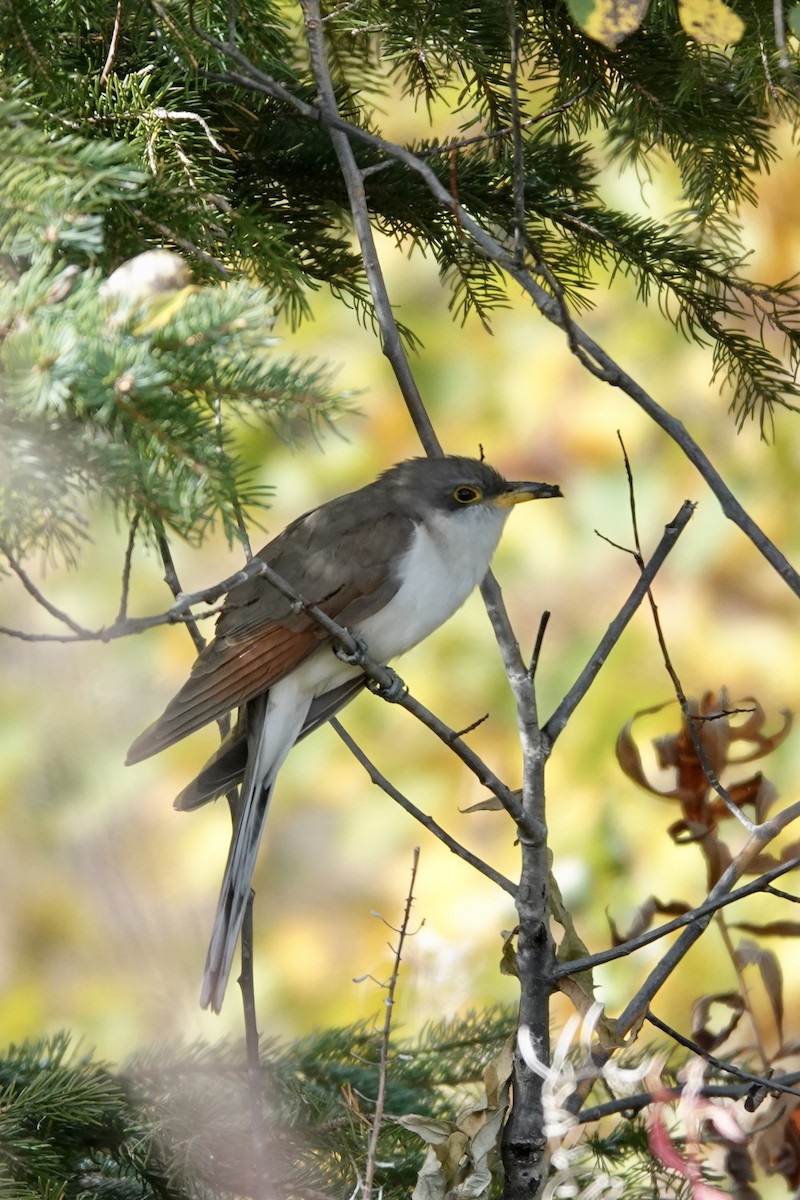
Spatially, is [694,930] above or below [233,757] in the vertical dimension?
below

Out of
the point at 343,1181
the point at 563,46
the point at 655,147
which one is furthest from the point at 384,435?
the point at 343,1181

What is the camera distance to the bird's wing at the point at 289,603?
5.41 feet

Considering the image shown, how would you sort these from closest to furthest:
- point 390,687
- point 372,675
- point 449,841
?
1. point 449,841
2. point 372,675
3. point 390,687

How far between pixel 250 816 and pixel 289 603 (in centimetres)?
31

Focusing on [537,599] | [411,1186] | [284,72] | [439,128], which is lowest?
[411,1186]

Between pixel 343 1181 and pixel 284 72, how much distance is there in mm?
1261

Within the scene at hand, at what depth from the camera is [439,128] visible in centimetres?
340

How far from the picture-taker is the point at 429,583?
1871 millimetres

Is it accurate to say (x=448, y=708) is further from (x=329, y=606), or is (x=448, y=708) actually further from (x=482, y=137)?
(x=482, y=137)

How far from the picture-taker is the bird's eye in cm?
199

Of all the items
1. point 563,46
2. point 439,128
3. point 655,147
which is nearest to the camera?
point 563,46

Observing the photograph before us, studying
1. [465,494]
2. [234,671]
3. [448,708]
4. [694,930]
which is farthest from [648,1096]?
[448,708]

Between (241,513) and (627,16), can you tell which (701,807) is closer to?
(241,513)

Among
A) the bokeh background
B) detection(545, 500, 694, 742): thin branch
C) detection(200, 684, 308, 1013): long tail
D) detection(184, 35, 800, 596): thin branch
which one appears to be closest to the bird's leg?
detection(200, 684, 308, 1013): long tail
